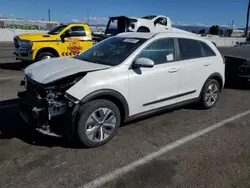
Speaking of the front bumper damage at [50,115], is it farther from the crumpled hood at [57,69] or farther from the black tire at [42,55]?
the black tire at [42,55]

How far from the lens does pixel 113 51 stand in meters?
4.38

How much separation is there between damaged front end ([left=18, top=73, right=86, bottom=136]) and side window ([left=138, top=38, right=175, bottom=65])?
1.28m

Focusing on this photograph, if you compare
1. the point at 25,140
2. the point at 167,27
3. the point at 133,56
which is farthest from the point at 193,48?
the point at 167,27

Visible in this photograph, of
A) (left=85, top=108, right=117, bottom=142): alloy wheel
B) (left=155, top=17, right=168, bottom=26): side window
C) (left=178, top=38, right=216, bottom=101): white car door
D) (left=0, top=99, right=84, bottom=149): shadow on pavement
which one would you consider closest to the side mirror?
(left=85, top=108, right=117, bottom=142): alloy wheel

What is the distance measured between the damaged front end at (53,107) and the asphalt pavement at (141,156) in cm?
36

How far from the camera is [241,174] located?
120 inches

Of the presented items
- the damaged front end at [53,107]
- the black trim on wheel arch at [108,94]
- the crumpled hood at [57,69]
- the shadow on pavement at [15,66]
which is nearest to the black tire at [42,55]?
the shadow on pavement at [15,66]

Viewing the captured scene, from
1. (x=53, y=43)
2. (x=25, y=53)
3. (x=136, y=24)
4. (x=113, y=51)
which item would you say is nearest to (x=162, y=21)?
(x=136, y=24)

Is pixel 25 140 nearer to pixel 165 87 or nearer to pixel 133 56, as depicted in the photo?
pixel 133 56

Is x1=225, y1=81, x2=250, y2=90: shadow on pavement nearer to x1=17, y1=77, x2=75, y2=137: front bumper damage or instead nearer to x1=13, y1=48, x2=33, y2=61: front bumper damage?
x1=17, y1=77, x2=75, y2=137: front bumper damage

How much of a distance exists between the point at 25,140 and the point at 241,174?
309 cm

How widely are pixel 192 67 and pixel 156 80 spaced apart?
102 centimetres

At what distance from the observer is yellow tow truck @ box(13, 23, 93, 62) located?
9.15 meters

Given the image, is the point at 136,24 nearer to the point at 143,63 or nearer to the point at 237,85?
the point at 237,85
